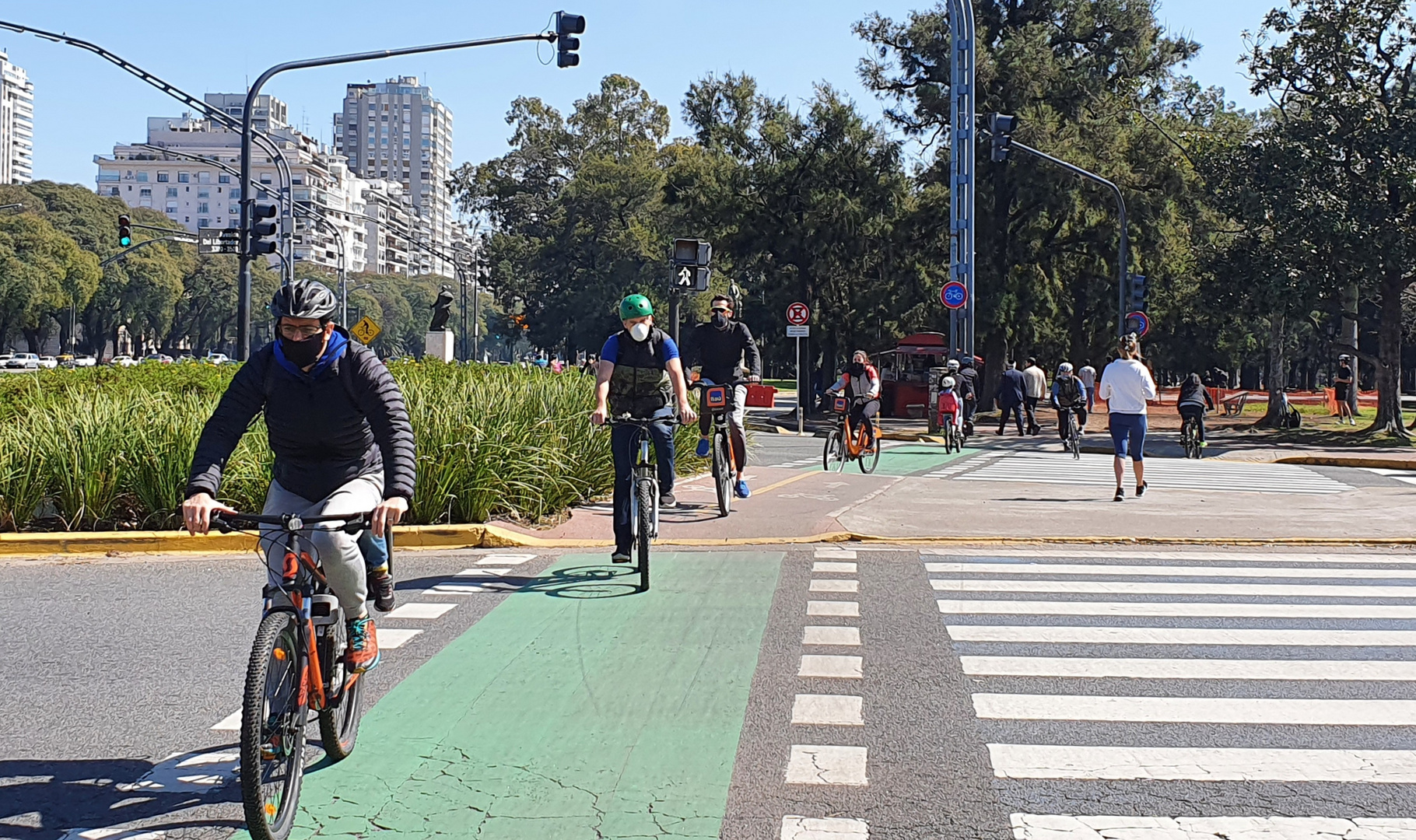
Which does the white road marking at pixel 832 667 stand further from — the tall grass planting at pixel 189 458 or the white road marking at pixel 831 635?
the tall grass planting at pixel 189 458

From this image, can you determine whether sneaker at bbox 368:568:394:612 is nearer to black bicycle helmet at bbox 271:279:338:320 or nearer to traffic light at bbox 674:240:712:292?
black bicycle helmet at bbox 271:279:338:320

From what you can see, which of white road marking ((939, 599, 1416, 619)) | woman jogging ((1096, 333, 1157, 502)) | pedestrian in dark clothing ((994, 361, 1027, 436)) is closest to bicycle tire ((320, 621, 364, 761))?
white road marking ((939, 599, 1416, 619))

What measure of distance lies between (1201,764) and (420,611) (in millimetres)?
4475

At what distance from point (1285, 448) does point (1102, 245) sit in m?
15.1

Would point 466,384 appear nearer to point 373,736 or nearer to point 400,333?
point 373,736

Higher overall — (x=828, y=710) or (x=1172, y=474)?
(x=1172, y=474)

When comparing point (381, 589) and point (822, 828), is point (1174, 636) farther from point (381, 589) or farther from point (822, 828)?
point (381, 589)

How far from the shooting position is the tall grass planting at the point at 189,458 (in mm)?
10797

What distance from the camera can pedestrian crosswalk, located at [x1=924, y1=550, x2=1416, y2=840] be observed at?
455 cm

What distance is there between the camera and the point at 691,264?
1792 centimetres

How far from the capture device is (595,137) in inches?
3088

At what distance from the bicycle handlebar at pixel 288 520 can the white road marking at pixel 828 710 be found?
6.50 feet

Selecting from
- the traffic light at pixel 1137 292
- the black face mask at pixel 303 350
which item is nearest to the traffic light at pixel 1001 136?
the traffic light at pixel 1137 292

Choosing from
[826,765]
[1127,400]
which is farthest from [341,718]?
[1127,400]
